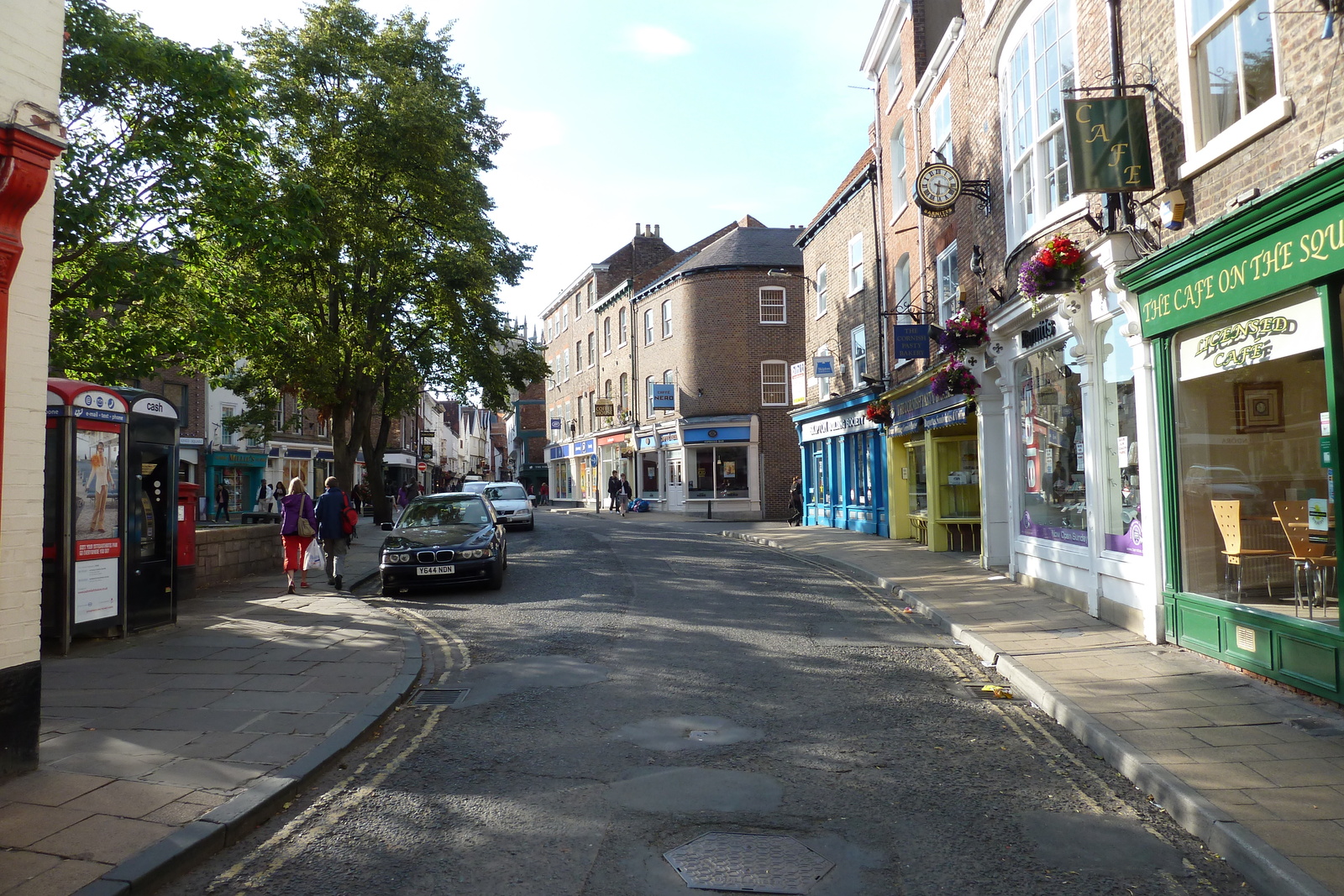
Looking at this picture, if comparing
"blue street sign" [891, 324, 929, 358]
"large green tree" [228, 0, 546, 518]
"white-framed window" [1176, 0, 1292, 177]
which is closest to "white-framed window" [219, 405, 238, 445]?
"large green tree" [228, 0, 546, 518]

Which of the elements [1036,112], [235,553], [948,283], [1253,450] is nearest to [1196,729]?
[1253,450]

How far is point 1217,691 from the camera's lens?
21.4ft

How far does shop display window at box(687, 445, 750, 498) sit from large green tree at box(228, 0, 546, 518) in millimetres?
13470

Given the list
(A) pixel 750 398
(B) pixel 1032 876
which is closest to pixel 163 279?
(B) pixel 1032 876

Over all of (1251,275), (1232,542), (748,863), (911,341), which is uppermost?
(911,341)

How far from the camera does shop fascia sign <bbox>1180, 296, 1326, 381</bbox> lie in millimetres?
6332

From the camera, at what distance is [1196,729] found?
5.59m

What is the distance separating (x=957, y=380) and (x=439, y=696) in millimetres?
10125

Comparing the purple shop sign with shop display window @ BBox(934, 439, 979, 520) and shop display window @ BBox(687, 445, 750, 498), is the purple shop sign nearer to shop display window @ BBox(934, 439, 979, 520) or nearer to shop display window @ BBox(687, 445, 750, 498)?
shop display window @ BBox(934, 439, 979, 520)

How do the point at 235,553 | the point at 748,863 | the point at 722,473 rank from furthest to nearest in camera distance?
the point at 722,473 → the point at 235,553 → the point at 748,863

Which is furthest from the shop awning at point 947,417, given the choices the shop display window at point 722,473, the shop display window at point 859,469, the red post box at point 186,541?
the shop display window at point 722,473

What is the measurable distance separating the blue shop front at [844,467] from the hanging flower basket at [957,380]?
7.42 metres

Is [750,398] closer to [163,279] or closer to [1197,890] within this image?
[163,279]

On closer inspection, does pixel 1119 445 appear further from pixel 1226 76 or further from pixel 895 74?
pixel 895 74
